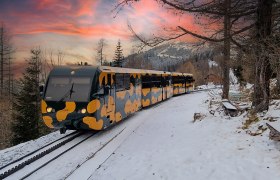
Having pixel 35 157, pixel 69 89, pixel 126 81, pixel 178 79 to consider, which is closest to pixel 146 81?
pixel 126 81

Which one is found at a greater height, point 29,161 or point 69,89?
point 69,89

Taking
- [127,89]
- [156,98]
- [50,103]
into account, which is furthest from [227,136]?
[156,98]

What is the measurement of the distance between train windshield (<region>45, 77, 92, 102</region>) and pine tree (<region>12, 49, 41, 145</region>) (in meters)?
18.0

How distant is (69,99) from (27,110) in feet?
63.7

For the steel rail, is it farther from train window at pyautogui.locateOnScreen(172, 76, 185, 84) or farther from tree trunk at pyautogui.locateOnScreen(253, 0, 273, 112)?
train window at pyautogui.locateOnScreen(172, 76, 185, 84)

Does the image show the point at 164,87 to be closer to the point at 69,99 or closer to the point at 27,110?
the point at 27,110

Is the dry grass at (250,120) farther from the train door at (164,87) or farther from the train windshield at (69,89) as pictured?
the train door at (164,87)

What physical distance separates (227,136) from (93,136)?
6325 mm

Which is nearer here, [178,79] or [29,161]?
[29,161]

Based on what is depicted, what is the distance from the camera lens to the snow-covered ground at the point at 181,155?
293 inches

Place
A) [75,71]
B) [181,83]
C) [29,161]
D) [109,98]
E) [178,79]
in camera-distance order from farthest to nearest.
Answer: [181,83], [178,79], [109,98], [75,71], [29,161]

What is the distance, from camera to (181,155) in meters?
9.27

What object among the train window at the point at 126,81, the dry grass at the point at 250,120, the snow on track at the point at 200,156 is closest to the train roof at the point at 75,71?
the snow on track at the point at 200,156

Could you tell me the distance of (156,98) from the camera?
1089 inches
